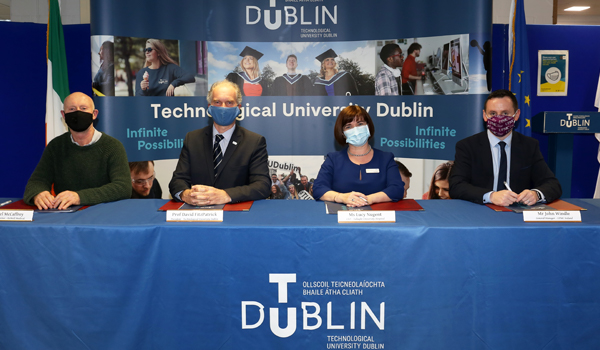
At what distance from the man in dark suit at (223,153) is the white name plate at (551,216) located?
1.24 meters

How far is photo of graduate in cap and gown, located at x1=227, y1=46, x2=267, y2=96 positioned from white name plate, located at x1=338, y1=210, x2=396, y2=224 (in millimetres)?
2328

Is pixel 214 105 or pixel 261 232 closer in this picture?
pixel 261 232

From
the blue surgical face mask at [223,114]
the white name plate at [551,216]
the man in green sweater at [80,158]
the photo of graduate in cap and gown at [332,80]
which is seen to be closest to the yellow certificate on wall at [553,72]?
the photo of graduate in cap and gown at [332,80]

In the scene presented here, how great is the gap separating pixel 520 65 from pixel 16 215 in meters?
3.70

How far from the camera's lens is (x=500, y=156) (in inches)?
84.9

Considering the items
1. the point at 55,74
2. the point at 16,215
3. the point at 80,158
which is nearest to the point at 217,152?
the point at 80,158

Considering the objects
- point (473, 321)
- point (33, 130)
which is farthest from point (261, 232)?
point (33, 130)

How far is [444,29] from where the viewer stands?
3436 mm

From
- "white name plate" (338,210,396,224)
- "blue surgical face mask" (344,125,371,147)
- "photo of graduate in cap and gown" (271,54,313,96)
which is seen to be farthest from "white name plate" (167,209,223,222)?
"photo of graduate in cap and gown" (271,54,313,96)

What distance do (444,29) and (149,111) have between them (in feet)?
8.48

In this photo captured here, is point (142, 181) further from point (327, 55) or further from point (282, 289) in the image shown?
point (282, 289)

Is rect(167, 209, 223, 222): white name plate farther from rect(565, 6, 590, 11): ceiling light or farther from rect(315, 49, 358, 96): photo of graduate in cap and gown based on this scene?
rect(565, 6, 590, 11): ceiling light

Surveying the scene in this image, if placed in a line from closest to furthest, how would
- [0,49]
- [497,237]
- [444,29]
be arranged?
[497,237], [444,29], [0,49]

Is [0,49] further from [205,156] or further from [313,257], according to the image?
[313,257]
